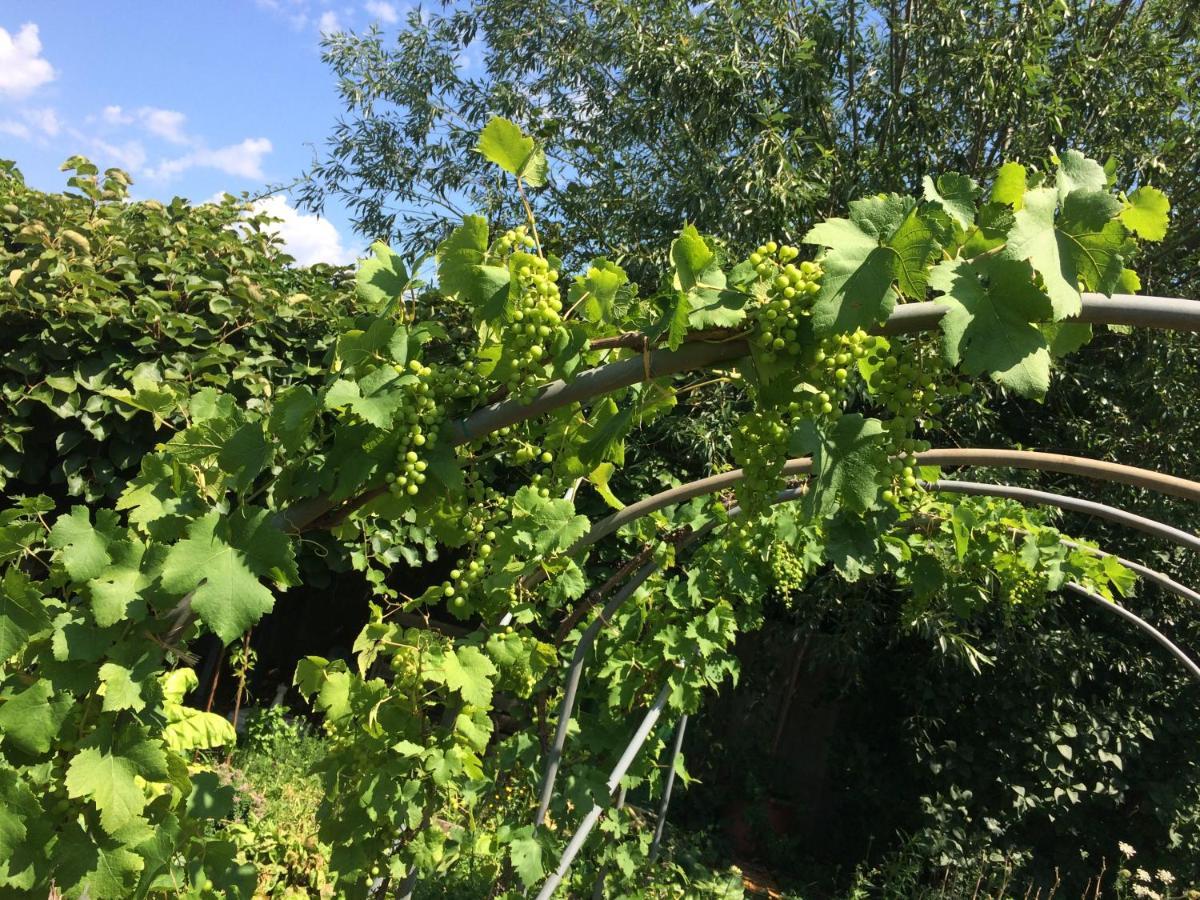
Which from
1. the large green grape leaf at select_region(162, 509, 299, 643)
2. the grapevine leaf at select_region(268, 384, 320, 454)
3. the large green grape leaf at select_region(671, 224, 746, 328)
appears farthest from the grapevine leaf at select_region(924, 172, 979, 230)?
the large green grape leaf at select_region(162, 509, 299, 643)

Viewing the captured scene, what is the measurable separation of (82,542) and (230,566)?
295 millimetres

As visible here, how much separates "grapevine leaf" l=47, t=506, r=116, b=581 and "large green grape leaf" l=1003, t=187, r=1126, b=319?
4.07 ft

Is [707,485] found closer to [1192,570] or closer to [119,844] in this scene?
[119,844]

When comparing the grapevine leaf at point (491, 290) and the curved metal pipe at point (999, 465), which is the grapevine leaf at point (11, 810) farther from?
the curved metal pipe at point (999, 465)

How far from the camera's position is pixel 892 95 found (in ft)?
16.0

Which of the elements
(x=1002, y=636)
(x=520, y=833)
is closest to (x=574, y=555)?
(x=520, y=833)

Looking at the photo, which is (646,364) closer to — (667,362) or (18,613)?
(667,362)

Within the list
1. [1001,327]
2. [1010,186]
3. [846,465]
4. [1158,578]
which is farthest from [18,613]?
[1158,578]

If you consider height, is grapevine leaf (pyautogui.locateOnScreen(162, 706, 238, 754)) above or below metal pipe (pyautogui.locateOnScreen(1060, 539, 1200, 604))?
below

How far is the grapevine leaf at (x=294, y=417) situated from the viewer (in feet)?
3.74

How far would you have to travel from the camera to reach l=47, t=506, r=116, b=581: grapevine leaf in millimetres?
1192

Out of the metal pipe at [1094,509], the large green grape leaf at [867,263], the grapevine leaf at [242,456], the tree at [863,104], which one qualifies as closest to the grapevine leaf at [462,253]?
the grapevine leaf at [242,456]

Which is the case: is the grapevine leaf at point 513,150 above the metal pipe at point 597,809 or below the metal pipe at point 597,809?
above

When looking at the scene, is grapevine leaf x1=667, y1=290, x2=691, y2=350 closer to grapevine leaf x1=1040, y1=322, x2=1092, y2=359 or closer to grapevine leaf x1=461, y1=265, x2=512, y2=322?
grapevine leaf x1=461, y1=265, x2=512, y2=322
